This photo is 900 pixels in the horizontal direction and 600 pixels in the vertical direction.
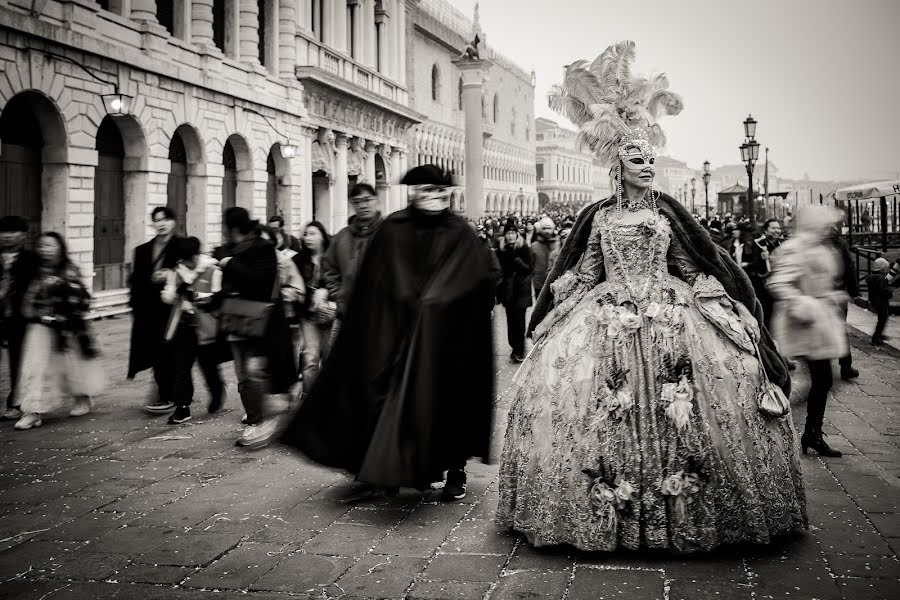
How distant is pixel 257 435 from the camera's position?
5.92 meters

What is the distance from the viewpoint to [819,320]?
17.3ft

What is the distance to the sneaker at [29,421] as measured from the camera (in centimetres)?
652

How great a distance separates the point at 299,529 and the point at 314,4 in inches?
1038

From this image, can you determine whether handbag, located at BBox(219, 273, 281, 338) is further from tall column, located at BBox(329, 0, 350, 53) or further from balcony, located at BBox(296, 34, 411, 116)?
tall column, located at BBox(329, 0, 350, 53)

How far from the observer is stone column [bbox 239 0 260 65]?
21906mm

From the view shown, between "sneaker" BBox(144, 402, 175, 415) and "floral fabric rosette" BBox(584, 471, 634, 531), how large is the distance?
4.60 m

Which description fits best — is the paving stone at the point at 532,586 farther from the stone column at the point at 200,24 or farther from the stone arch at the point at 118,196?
the stone column at the point at 200,24

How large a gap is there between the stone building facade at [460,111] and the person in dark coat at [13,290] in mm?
32041

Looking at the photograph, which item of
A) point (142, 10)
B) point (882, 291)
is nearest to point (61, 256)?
point (882, 291)

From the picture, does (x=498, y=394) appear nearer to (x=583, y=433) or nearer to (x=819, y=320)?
(x=819, y=320)

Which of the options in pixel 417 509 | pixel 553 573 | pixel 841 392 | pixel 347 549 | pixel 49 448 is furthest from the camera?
pixel 841 392

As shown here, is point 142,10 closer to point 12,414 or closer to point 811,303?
point 12,414

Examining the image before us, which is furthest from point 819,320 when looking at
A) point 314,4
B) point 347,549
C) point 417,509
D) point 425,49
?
point 425,49

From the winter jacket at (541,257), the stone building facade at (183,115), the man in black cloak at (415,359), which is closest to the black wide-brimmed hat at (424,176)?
the man in black cloak at (415,359)
